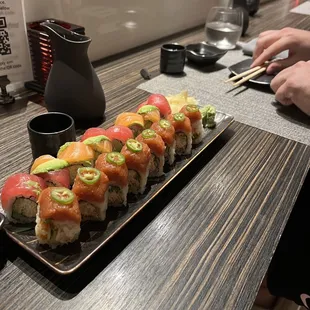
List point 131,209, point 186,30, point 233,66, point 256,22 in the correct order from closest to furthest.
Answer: point 131,209 → point 233,66 → point 186,30 → point 256,22

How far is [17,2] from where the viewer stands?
97 centimetres

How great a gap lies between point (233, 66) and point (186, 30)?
0.65 m

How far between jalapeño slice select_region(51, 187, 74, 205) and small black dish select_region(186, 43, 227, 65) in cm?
97

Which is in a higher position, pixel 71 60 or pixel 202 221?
pixel 71 60

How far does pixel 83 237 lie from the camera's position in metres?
0.56

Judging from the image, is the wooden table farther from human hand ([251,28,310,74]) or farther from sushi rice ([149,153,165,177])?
human hand ([251,28,310,74])

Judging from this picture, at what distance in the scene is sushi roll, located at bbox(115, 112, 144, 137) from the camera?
2.58ft

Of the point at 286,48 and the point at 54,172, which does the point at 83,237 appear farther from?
the point at 286,48

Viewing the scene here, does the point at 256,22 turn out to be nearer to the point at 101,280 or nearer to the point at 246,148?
the point at 246,148

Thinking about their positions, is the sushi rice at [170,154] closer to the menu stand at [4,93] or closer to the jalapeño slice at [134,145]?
the jalapeño slice at [134,145]

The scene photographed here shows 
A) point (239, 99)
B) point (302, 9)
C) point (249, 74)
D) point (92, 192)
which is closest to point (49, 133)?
point (92, 192)

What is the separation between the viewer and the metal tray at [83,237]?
20.1 inches

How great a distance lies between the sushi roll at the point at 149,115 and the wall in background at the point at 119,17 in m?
0.54

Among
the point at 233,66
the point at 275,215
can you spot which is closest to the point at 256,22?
the point at 233,66
